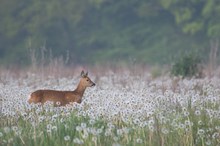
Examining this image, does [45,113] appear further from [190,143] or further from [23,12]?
[23,12]

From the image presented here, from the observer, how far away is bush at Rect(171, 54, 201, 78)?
25.1 meters

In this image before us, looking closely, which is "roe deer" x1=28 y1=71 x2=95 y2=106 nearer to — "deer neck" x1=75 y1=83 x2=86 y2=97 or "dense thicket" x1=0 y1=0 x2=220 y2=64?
"deer neck" x1=75 y1=83 x2=86 y2=97

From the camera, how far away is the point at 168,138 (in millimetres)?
11688

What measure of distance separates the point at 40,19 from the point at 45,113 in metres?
36.1

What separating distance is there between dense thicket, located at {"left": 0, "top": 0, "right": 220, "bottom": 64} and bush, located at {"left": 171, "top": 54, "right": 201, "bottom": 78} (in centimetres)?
2041

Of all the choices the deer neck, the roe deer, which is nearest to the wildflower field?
the roe deer

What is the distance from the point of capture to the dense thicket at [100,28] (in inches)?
1854

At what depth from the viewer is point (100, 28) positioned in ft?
167

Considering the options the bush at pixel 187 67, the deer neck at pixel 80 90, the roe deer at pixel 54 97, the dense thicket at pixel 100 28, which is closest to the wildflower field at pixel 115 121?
the roe deer at pixel 54 97

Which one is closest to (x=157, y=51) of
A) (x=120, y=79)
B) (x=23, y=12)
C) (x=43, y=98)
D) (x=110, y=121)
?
(x=23, y=12)

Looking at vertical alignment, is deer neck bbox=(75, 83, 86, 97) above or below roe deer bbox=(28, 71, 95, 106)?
above

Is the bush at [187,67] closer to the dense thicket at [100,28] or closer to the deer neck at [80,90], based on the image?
the deer neck at [80,90]

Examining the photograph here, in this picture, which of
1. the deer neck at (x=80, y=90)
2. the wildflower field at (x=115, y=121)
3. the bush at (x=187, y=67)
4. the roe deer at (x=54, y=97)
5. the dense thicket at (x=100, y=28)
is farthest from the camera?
the dense thicket at (x=100, y=28)

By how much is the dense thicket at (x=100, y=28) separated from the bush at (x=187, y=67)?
20.4 meters
